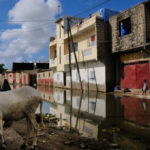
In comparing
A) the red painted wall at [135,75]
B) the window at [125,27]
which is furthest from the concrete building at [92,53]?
the window at [125,27]

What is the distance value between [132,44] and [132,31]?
1.14 m

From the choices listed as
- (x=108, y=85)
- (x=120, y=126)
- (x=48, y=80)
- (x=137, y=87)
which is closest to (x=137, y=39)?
(x=137, y=87)

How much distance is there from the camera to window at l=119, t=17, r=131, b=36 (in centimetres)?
1652

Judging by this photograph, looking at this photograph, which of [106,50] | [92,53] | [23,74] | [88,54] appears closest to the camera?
[106,50]

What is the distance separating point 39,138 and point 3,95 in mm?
1605

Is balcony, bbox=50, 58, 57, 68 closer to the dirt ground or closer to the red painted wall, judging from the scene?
the red painted wall

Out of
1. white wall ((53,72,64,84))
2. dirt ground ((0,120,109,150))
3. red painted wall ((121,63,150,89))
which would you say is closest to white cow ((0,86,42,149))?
dirt ground ((0,120,109,150))

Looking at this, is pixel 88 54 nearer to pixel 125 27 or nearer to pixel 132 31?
pixel 125 27

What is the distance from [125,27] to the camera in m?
16.8

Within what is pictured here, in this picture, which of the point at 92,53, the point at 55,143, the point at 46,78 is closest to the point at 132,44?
the point at 92,53

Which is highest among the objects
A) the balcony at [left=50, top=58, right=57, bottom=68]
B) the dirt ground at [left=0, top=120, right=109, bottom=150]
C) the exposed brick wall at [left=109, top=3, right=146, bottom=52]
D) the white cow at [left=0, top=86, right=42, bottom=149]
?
the exposed brick wall at [left=109, top=3, right=146, bottom=52]

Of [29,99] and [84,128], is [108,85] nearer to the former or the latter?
[84,128]

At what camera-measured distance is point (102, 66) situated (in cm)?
1916

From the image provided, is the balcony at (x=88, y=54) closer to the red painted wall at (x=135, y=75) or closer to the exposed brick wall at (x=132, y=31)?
the exposed brick wall at (x=132, y=31)
